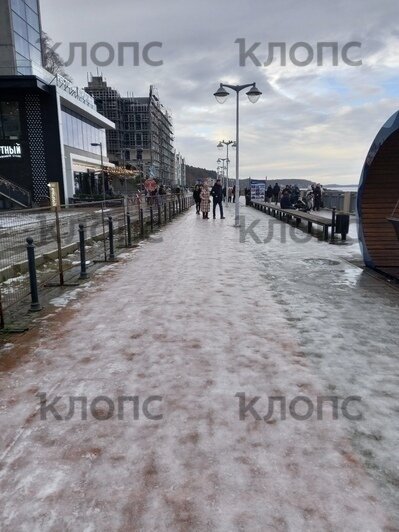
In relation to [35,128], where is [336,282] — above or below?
below

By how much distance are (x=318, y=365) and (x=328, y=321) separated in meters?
1.53

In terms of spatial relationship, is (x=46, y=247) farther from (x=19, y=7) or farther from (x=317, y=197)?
(x=19, y=7)

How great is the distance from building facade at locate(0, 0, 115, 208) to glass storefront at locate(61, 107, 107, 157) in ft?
4.95

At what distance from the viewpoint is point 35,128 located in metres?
34.9

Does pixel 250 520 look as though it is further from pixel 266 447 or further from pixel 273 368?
pixel 273 368

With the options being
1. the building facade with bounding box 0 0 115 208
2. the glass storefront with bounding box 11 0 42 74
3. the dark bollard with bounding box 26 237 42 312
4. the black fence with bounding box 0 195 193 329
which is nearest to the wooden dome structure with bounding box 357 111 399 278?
the black fence with bounding box 0 195 193 329

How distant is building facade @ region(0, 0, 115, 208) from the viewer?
32756 millimetres

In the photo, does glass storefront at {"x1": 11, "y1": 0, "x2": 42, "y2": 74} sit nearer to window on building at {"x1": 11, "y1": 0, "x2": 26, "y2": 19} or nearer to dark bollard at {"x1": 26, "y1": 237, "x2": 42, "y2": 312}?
window on building at {"x1": 11, "y1": 0, "x2": 26, "y2": 19}

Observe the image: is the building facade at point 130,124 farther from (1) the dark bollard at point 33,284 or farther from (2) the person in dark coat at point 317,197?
(1) the dark bollard at point 33,284

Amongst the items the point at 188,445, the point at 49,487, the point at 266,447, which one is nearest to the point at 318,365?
the point at 266,447

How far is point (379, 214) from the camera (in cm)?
909

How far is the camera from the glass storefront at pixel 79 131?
3924 cm

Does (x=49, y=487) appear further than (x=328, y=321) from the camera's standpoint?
No

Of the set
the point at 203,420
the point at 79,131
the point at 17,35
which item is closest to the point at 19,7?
the point at 17,35
